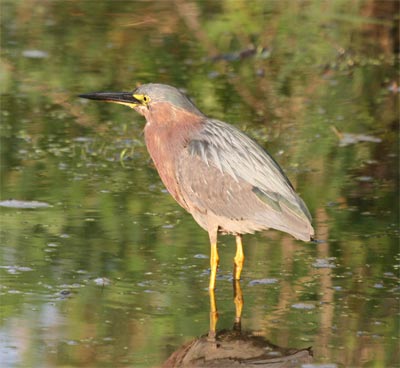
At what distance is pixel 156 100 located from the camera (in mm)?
7480

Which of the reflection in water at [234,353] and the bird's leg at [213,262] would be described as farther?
the bird's leg at [213,262]

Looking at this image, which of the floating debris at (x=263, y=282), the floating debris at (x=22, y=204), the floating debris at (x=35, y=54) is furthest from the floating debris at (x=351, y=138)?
the floating debris at (x=35, y=54)

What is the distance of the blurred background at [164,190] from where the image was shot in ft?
21.3

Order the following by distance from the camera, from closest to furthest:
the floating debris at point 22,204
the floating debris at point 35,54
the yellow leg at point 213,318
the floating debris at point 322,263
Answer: the yellow leg at point 213,318 → the floating debris at point 322,263 → the floating debris at point 22,204 → the floating debris at point 35,54

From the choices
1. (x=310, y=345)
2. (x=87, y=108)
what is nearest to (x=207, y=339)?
(x=310, y=345)

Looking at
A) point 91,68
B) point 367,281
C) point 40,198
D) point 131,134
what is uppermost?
point 91,68

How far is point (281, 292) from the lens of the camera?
23.2 ft

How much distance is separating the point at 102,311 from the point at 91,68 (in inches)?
250

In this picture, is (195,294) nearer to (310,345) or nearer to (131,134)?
(310,345)

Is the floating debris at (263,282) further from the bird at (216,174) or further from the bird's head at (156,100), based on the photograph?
the bird's head at (156,100)

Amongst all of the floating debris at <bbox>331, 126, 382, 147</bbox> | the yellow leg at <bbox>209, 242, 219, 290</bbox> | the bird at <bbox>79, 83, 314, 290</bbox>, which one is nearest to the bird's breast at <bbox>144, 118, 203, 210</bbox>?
the bird at <bbox>79, 83, 314, 290</bbox>

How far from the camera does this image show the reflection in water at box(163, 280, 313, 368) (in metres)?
6.04

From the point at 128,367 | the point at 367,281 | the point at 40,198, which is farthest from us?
the point at 40,198

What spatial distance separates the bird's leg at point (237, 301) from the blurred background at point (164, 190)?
35mm
